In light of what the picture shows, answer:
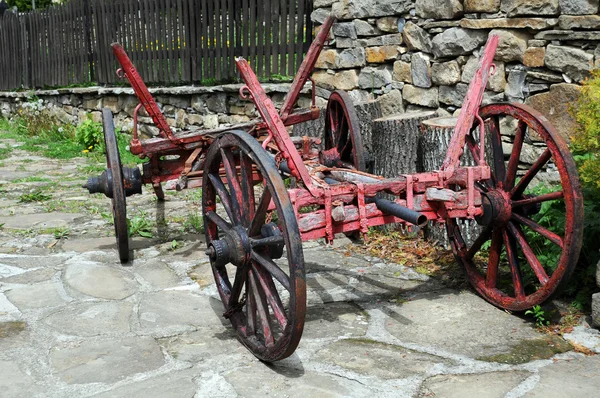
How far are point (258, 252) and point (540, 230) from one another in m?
1.51

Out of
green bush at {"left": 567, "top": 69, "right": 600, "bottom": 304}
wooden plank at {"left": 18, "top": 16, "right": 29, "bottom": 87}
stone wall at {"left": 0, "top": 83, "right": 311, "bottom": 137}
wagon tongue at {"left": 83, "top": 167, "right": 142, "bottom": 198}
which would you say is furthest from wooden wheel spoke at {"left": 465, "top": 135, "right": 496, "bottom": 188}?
wooden plank at {"left": 18, "top": 16, "right": 29, "bottom": 87}

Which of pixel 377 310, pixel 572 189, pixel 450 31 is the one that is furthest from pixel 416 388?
pixel 450 31

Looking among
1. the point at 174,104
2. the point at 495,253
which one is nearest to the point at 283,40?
the point at 174,104

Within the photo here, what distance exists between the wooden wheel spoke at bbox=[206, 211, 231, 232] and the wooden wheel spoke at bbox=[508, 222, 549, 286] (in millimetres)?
1554

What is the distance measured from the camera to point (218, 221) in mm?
3771

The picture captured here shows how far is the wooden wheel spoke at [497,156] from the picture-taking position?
13.0ft

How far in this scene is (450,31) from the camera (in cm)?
567

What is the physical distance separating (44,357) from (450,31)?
Result: 155 inches

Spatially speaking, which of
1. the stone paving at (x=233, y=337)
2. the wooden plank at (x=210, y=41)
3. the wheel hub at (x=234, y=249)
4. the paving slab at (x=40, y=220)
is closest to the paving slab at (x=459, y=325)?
the stone paving at (x=233, y=337)

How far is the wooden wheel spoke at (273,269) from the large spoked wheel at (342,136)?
2045 mm

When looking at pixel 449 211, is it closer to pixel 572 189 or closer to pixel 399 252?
pixel 572 189

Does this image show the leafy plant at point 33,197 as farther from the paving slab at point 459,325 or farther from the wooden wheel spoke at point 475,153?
the wooden wheel spoke at point 475,153

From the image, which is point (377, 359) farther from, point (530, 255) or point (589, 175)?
point (589, 175)

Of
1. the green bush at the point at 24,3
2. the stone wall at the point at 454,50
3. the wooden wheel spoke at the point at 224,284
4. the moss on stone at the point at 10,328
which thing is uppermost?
the green bush at the point at 24,3
